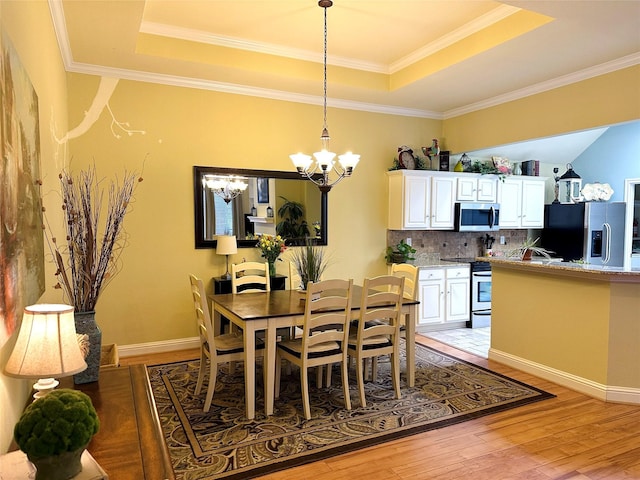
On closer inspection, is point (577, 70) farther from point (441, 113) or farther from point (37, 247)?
point (37, 247)

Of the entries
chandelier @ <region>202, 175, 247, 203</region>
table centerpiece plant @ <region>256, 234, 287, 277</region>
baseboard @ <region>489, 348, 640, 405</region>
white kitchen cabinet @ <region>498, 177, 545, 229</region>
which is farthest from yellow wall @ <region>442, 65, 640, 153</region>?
chandelier @ <region>202, 175, 247, 203</region>

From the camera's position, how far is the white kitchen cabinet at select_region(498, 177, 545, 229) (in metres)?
6.56

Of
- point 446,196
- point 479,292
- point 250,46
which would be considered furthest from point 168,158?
point 479,292

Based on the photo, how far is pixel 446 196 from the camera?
19.9ft

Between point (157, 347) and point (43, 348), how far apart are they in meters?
3.58

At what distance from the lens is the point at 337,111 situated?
560cm

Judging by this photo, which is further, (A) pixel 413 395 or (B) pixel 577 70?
(B) pixel 577 70

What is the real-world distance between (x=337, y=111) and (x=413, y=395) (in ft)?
11.4

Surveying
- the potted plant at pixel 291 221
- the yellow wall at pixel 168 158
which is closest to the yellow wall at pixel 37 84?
the yellow wall at pixel 168 158

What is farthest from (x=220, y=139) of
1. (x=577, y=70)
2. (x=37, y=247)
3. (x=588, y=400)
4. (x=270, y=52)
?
(x=588, y=400)

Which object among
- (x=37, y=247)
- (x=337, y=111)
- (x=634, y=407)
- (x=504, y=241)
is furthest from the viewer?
(x=504, y=241)

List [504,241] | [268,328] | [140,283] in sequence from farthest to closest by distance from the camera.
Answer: [504,241]
[140,283]
[268,328]

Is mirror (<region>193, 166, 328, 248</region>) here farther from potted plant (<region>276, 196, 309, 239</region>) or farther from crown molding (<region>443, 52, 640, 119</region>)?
crown molding (<region>443, 52, 640, 119</region>)

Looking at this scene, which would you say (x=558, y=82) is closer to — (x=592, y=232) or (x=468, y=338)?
(x=592, y=232)
